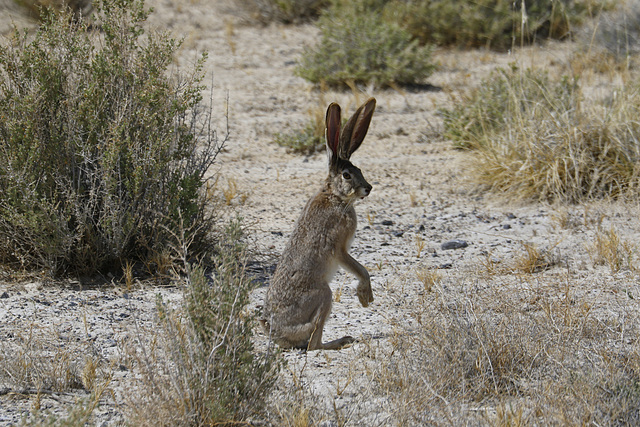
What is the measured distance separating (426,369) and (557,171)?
3.86 meters

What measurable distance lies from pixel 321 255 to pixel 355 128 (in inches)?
30.0

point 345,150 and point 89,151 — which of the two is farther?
point 89,151

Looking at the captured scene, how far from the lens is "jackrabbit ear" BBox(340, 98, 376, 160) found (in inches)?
179

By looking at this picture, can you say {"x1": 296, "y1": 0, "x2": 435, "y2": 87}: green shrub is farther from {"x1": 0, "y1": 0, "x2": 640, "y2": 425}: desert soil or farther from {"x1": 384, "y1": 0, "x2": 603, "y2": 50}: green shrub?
{"x1": 384, "y1": 0, "x2": 603, "y2": 50}: green shrub

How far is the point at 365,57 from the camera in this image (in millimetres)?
10672

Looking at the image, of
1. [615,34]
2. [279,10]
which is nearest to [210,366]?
[615,34]

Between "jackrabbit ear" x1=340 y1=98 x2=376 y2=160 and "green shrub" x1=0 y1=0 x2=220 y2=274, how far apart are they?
1.16 meters

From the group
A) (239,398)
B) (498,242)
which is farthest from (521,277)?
(239,398)

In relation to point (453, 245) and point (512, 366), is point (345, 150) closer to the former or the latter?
point (512, 366)

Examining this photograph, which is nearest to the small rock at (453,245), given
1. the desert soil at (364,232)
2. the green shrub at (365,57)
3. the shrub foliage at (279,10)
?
the desert soil at (364,232)

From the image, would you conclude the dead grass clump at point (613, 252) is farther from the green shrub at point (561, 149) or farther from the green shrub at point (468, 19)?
the green shrub at point (468, 19)

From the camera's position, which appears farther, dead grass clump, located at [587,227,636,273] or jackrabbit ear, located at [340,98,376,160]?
dead grass clump, located at [587,227,636,273]

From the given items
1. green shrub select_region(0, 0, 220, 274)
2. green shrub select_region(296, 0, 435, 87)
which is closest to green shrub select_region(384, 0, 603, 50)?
green shrub select_region(296, 0, 435, 87)

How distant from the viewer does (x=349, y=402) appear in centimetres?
379
